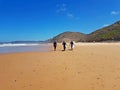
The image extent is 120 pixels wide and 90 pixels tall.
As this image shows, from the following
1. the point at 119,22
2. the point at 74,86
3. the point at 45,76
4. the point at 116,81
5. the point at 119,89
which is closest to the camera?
the point at 119,89

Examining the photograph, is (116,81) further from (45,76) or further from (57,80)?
(45,76)

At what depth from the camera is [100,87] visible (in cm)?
789

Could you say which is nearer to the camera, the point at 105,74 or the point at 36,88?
the point at 36,88

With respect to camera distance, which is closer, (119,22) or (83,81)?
(83,81)

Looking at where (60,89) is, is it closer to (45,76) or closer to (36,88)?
(36,88)

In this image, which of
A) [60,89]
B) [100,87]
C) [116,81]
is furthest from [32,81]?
[116,81]

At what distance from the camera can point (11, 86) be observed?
27.3 feet

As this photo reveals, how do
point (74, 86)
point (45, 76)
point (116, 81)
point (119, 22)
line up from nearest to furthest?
point (74, 86), point (116, 81), point (45, 76), point (119, 22)

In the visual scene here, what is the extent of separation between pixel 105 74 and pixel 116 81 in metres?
1.47

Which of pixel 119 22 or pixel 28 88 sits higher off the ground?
pixel 119 22

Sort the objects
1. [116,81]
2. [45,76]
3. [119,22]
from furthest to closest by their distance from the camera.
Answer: [119,22]
[45,76]
[116,81]

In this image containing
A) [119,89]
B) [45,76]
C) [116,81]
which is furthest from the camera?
[45,76]

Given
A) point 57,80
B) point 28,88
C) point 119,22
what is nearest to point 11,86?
point 28,88

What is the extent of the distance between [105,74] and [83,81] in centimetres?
185
